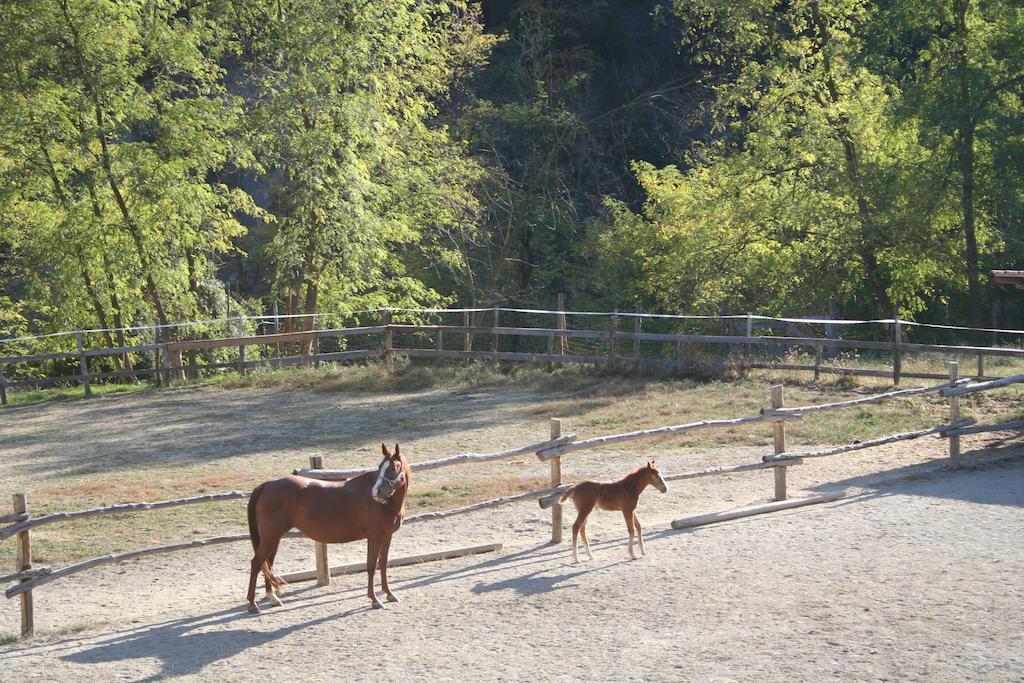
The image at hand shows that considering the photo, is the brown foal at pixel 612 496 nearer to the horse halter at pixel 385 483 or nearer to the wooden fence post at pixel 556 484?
the wooden fence post at pixel 556 484

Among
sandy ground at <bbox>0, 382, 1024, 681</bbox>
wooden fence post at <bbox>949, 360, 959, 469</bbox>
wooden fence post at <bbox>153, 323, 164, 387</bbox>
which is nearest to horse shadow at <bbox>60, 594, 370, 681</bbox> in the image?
sandy ground at <bbox>0, 382, 1024, 681</bbox>

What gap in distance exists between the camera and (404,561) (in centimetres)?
955

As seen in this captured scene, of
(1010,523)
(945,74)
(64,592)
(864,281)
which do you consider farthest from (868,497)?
(864,281)

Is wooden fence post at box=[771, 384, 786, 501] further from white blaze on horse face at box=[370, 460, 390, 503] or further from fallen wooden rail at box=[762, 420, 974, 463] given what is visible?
white blaze on horse face at box=[370, 460, 390, 503]

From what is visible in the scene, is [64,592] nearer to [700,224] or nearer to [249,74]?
[700,224]

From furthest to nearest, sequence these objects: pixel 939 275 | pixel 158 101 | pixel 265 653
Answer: pixel 158 101
pixel 939 275
pixel 265 653

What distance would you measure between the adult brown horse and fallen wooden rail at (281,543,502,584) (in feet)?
2.39


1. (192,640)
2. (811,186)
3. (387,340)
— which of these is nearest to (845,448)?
(192,640)

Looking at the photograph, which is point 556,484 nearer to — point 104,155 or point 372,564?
point 372,564

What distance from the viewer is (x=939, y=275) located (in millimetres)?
23094

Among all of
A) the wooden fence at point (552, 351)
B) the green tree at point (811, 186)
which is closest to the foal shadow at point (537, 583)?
the wooden fence at point (552, 351)

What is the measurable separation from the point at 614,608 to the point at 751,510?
321 cm

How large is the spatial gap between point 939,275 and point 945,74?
415 centimetres

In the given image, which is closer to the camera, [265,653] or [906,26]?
[265,653]
